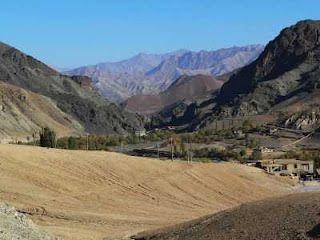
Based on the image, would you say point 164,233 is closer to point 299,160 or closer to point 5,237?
point 5,237

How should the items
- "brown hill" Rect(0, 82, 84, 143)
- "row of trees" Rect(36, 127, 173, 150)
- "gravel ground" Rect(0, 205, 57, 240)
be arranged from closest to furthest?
1. "gravel ground" Rect(0, 205, 57, 240)
2. "row of trees" Rect(36, 127, 173, 150)
3. "brown hill" Rect(0, 82, 84, 143)

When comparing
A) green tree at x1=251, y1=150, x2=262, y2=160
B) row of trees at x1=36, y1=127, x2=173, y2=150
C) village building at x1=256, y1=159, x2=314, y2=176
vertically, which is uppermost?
row of trees at x1=36, y1=127, x2=173, y2=150

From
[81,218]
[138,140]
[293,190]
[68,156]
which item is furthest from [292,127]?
[81,218]

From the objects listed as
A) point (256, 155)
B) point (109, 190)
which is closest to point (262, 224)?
point (109, 190)

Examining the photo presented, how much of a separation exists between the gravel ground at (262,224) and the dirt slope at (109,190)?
214 inches

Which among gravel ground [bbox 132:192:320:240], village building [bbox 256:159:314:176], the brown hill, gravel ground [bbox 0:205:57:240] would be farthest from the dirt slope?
the brown hill

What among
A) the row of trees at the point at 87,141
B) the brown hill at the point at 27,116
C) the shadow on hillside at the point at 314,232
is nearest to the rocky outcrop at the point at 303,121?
the row of trees at the point at 87,141

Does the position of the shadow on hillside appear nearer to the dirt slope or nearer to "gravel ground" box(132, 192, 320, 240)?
"gravel ground" box(132, 192, 320, 240)

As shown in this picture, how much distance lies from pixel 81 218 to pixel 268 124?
135232 millimetres

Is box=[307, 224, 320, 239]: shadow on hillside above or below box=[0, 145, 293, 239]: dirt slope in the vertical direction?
above

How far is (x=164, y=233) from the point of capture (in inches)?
1398

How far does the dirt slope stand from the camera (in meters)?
43.5

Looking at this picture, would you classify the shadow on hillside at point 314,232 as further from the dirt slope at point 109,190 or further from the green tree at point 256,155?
the green tree at point 256,155

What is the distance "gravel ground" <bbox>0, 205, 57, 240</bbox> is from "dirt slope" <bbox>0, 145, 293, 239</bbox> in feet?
14.7
